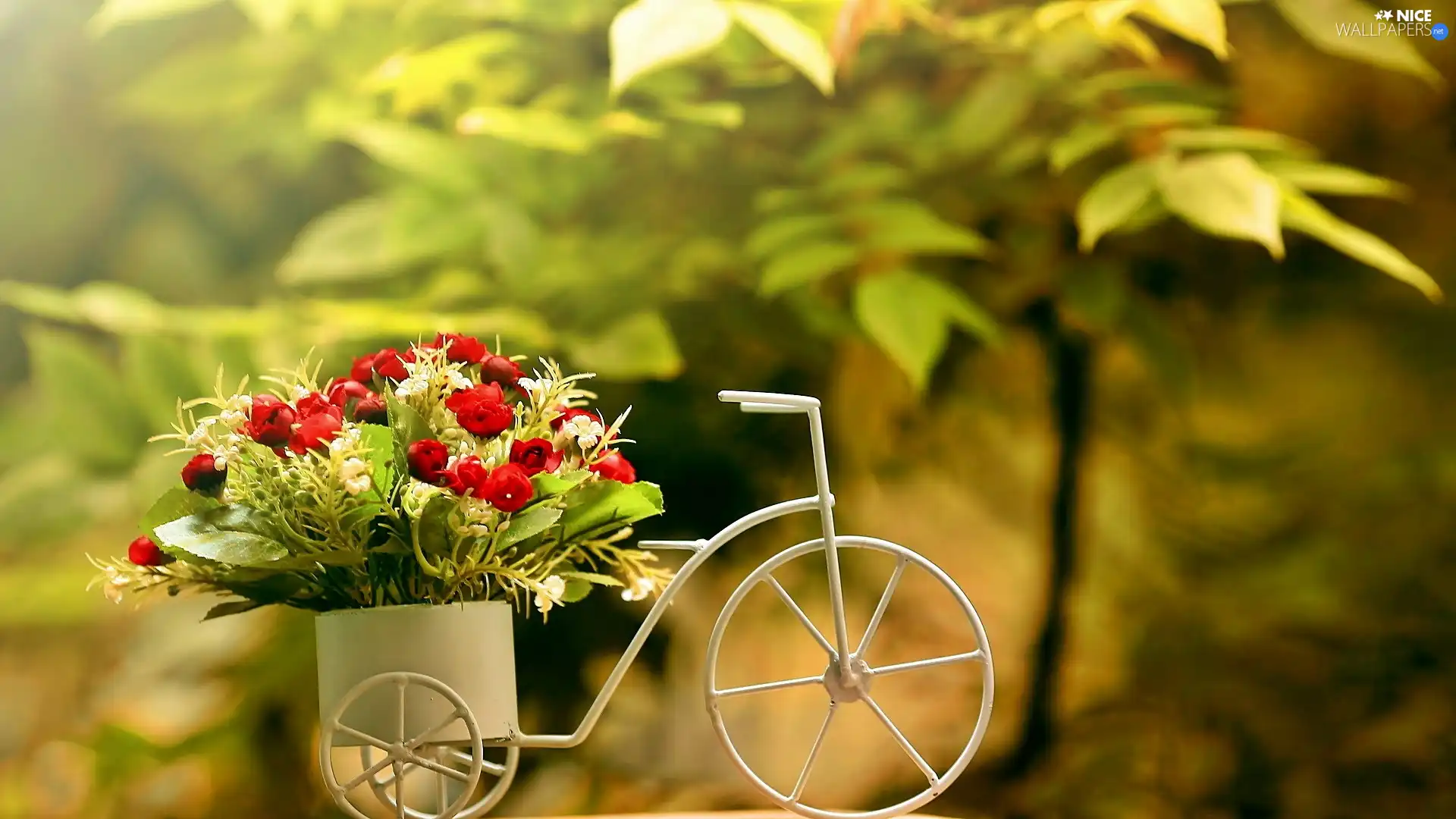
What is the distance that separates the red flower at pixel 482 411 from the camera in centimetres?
106

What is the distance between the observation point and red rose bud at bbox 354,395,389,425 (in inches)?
44.5

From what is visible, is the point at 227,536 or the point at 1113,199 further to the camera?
the point at 1113,199

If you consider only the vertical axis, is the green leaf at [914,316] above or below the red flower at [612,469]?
above

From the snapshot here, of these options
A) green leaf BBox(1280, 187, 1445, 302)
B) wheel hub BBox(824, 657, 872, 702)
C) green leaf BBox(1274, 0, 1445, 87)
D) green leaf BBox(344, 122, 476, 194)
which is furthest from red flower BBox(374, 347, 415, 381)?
green leaf BBox(1274, 0, 1445, 87)

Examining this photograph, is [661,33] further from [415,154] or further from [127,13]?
[127,13]

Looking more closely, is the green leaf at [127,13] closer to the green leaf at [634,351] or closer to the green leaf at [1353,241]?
the green leaf at [634,351]

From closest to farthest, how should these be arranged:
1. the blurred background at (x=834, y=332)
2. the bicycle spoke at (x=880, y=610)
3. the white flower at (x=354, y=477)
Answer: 1. the white flower at (x=354, y=477)
2. the bicycle spoke at (x=880, y=610)
3. the blurred background at (x=834, y=332)

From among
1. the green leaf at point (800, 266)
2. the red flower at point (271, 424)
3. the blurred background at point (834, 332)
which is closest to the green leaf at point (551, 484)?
the red flower at point (271, 424)

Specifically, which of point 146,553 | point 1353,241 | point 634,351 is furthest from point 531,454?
point 1353,241

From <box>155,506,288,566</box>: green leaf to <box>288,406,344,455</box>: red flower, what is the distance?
0.22 feet

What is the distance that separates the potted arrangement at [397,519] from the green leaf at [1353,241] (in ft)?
3.53

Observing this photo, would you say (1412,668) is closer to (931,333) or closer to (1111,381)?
(1111,381)

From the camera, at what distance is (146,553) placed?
42.9 inches

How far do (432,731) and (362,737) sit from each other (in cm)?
6
